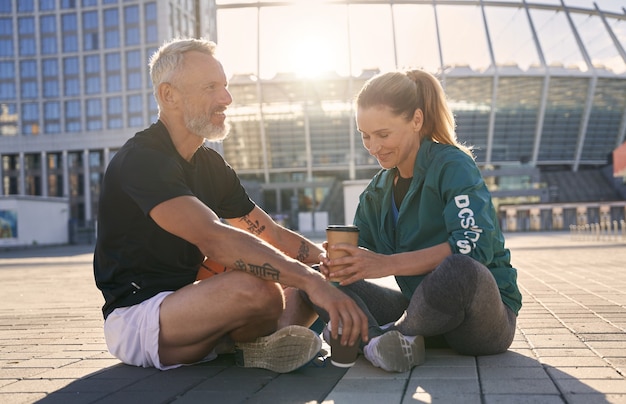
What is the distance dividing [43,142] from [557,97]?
46464 mm

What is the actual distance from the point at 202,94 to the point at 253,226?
2.91 ft

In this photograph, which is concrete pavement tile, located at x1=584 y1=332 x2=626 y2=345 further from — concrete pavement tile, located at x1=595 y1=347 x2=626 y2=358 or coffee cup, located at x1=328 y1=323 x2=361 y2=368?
coffee cup, located at x1=328 y1=323 x2=361 y2=368

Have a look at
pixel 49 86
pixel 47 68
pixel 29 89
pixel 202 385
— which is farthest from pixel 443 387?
pixel 29 89

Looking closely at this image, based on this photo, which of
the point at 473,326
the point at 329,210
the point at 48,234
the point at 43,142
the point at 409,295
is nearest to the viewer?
the point at 473,326

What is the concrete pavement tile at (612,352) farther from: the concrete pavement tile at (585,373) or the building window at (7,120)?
the building window at (7,120)

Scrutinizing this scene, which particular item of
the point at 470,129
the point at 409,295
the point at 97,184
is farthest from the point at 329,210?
the point at 409,295

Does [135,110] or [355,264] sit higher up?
[135,110]

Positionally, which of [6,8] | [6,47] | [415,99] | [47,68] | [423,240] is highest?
[6,8]

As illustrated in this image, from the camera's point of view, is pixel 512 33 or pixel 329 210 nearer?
pixel 329 210

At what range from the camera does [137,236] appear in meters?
2.84

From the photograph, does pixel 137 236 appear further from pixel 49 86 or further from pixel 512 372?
pixel 49 86

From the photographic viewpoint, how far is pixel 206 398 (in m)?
2.33

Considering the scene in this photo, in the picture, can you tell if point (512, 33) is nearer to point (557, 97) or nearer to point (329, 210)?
point (557, 97)

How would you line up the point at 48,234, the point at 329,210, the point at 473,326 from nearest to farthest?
1. the point at 473,326
2. the point at 48,234
3. the point at 329,210
